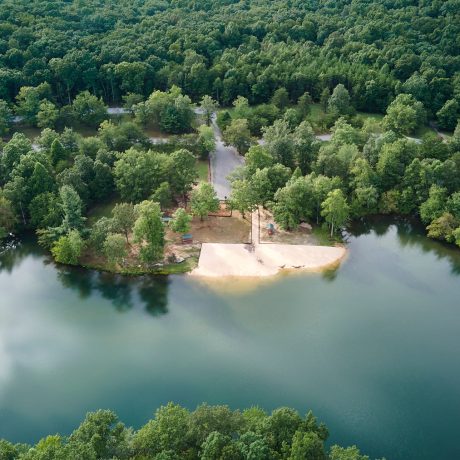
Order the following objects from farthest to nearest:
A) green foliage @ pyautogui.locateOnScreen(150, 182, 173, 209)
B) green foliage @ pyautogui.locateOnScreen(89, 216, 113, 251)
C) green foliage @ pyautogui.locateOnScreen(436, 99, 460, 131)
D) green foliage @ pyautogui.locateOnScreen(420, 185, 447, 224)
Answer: green foliage @ pyautogui.locateOnScreen(436, 99, 460, 131) < green foliage @ pyautogui.locateOnScreen(420, 185, 447, 224) < green foliage @ pyautogui.locateOnScreen(150, 182, 173, 209) < green foliage @ pyautogui.locateOnScreen(89, 216, 113, 251)

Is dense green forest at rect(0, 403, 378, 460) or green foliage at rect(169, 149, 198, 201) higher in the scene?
green foliage at rect(169, 149, 198, 201)

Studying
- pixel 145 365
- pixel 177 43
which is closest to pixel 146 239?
pixel 145 365

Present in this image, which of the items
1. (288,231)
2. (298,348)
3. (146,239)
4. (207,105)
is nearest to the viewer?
(298,348)

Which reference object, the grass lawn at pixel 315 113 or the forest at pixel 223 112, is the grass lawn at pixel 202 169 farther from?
the grass lawn at pixel 315 113

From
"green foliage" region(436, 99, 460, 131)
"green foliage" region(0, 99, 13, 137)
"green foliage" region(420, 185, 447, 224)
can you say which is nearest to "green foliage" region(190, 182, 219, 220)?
"green foliage" region(420, 185, 447, 224)

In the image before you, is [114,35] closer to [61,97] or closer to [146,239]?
[61,97]

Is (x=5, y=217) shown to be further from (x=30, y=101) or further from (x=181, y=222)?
(x=30, y=101)

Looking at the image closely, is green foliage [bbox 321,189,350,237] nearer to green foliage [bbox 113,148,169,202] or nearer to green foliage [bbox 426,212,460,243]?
green foliage [bbox 426,212,460,243]
